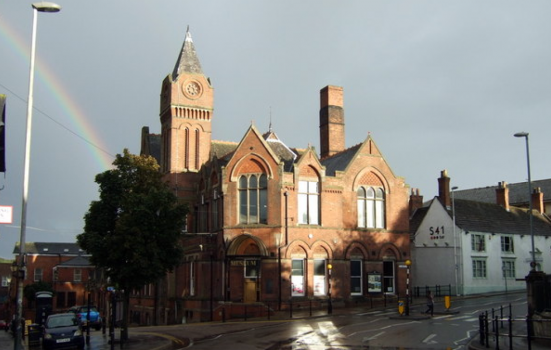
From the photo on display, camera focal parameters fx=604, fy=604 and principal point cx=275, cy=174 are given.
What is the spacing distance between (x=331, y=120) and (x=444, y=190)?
42.0ft

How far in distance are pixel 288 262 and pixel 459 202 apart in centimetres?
2226

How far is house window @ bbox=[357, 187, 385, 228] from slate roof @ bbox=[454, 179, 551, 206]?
41084 millimetres

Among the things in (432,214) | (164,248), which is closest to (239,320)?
(164,248)

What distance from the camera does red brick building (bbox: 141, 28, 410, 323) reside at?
40938 millimetres

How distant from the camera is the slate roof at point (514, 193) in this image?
80.0 metres

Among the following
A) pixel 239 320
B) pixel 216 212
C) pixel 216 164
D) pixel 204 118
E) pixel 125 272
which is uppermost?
pixel 204 118

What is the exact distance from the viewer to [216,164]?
4359 centimetres

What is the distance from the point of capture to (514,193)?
83000 mm

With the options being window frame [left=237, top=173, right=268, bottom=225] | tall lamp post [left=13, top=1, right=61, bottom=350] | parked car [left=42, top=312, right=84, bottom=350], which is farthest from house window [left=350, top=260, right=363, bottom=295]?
tall lamp post [left=13, top=1, right=61, bottom=350]

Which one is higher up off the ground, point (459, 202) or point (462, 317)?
point (459, 202)

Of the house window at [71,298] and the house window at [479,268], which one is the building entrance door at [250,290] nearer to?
the house window at [479,268]

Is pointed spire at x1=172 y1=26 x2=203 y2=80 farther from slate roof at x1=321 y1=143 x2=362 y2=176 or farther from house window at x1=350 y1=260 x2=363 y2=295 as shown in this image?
house window at x1=350 y1=260 x2=363 y2=295

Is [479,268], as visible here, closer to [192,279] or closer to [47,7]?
[192,279]

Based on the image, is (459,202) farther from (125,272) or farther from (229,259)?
(125,272)
